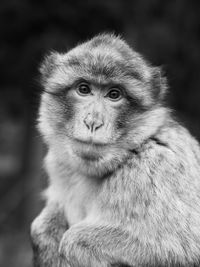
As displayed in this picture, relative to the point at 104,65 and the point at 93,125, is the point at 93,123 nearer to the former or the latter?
the point at 93,125

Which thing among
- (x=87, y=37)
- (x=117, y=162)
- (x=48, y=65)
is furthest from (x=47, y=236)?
(x=87, y=37)

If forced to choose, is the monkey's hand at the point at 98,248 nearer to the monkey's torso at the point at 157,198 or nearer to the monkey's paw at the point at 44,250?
the monkey's torso at the point at 157,198

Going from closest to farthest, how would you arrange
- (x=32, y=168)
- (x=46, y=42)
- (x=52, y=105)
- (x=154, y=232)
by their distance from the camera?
(x=154, y=232)
(x=52, y=105)
(x=46, y=42)
(x=32, y=168)

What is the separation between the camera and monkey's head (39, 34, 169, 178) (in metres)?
5.85

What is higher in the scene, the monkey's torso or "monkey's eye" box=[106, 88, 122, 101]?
"monkey's eye" box=[106, 88, 122, 101]

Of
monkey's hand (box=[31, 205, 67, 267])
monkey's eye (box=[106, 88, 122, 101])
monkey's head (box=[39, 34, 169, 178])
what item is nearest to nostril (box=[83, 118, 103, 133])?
monkey's head (box=[39, 34, 169, 178])

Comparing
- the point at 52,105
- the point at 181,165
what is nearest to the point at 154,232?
the point at 181,165

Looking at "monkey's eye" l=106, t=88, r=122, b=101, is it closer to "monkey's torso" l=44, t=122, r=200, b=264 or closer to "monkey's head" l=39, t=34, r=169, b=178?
"monkey's head" l=39, t=34, r=169, b=178

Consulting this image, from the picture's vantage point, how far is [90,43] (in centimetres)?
640

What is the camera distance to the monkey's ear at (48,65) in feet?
21.7

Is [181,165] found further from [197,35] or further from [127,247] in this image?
[197,35]

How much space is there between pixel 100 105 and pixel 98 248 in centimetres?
130

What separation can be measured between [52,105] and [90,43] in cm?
72

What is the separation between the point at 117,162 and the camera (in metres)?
6.00
